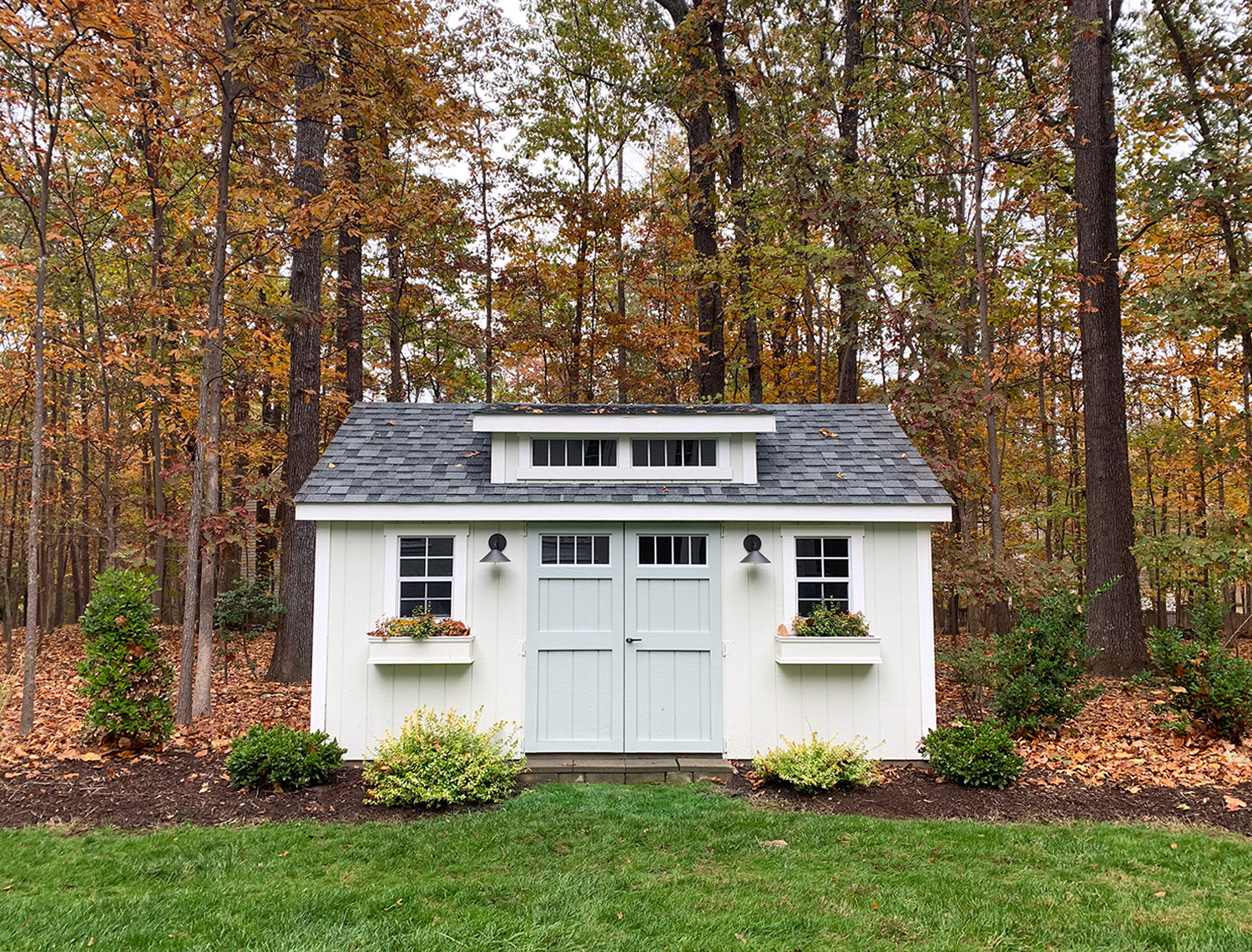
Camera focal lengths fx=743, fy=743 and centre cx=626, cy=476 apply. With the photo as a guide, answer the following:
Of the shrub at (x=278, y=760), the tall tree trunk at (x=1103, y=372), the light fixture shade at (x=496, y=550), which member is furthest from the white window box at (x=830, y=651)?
the tall tree trunk at (x=1103, y=372)

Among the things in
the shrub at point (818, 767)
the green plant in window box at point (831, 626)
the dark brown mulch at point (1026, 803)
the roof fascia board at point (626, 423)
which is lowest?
the dark brown mulch at point (1026, 803)

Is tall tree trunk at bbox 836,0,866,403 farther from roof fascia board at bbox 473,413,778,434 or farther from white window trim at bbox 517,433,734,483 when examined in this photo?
white window trim at bbox 517,433,734,483

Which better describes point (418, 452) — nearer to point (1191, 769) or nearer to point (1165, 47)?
point (1191, 769)

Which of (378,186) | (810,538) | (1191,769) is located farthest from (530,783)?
(378,186)

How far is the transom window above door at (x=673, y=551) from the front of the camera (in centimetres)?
698

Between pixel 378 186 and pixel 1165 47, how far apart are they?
12145mm

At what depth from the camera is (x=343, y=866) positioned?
181 inches

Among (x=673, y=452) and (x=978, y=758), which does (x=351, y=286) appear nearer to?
(x=673, y=452)

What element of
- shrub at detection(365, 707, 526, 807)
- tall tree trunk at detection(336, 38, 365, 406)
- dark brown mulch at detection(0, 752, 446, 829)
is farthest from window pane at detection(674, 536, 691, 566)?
tall tree trunk at detection(336, 38, 365, 406)

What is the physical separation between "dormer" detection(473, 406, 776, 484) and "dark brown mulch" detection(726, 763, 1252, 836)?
2837mm

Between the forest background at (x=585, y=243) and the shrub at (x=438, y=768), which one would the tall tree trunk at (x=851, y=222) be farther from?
the shrub at (x=438, y=768)

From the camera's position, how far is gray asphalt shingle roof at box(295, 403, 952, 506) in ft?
22.3

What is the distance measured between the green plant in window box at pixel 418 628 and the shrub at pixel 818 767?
285cm

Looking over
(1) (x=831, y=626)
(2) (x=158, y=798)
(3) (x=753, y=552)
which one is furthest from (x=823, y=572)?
(2) (x=158, y=798)
